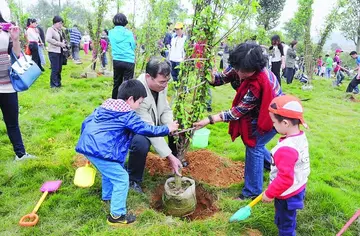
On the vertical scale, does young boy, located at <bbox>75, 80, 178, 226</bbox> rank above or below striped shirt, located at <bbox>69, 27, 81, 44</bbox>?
above

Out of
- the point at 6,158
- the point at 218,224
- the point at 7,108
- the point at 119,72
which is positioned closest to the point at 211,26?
the point at 218,224

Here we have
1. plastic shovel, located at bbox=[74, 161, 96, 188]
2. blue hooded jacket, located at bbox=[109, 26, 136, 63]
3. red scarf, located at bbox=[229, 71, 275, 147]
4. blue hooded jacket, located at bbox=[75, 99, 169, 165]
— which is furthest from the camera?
blue hooded jacket, located at bbox=[109, 26, 136, 63]

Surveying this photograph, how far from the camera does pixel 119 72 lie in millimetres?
6410

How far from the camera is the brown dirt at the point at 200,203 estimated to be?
10.2 feet

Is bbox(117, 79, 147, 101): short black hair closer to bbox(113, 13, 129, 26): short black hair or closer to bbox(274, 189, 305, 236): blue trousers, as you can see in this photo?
bbox(274, 189, 305, 236): blue trousers

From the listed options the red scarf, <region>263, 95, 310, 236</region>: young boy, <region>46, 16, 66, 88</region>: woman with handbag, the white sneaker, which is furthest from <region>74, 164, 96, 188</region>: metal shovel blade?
<region>46, 16, 66, 88</region>: woman with handbag

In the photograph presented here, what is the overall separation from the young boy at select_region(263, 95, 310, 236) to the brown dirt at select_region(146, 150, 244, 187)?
1.23 m

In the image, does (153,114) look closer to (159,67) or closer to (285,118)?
(159,67)

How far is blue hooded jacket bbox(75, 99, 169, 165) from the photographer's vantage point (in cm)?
255

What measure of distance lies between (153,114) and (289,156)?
1.48m

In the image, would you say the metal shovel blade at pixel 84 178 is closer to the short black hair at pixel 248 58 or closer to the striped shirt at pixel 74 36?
the short black hair at pixel 248 58

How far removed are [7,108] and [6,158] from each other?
0.79 m

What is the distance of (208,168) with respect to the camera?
3.76 metres

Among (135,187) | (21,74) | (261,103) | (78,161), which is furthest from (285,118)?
(21,74)
